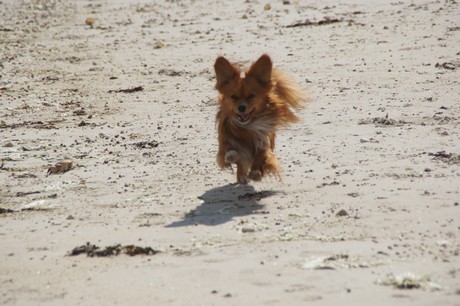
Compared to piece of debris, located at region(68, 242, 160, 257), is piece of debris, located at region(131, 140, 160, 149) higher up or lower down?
lower down

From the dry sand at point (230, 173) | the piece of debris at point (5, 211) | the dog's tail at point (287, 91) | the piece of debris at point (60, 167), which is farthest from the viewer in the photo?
the piece of debris at point (60, 167)

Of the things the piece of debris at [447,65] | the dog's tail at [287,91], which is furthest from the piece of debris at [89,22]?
A: the dog's tail at [287,91]

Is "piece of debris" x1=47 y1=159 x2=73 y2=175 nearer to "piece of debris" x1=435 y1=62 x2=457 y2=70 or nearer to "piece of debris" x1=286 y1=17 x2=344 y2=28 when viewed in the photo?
"piece of debris" x1=435 y1=62 x2=457 y2=70

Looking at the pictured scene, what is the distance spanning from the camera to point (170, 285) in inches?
218

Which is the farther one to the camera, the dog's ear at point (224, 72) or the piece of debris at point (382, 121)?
the piece of debris at point (382, 121)

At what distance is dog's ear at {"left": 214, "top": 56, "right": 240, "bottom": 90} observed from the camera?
8.02m

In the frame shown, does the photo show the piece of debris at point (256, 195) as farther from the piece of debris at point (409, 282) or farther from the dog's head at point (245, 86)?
the piece of debris at point (409, 282)

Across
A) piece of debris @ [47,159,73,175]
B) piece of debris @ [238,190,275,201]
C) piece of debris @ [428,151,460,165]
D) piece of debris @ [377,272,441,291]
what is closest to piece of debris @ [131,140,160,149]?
piece of debris @ [47,159,73,175]

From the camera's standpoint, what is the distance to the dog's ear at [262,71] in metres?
7.96

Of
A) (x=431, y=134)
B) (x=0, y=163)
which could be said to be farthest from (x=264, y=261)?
(x=0, y=163)

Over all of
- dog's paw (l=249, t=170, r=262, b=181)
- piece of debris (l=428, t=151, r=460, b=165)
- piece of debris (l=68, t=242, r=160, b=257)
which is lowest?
piece of debris (l=68, t=242, r=160, b=257)

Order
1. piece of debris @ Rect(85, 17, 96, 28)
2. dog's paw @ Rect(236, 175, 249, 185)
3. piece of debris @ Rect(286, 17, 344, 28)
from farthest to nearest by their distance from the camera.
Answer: piece of debris @ Rect(85, 17, 96, 28)
piece of debris @ Rect(286, 17, 344, 28)
dog's paw @ Rect(236, 175, 249, 185)

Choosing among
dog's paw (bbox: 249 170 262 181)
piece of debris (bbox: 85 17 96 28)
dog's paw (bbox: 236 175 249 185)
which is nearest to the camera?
dog's paw (bbox: 249 170 262 181)

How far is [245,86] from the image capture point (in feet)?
26.0
